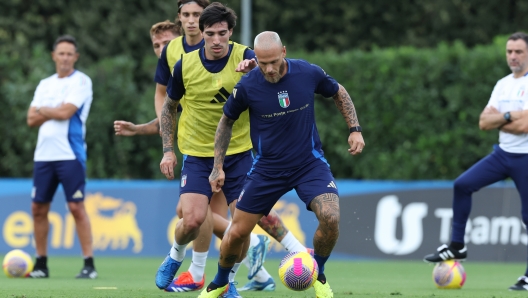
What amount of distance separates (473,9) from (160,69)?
15548 mm

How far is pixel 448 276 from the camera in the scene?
397 inches

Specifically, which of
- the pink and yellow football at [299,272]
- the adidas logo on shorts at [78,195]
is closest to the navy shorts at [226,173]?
the pink and yellow football at [299,272]

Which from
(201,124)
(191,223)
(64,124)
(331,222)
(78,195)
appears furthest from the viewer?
(64,124)

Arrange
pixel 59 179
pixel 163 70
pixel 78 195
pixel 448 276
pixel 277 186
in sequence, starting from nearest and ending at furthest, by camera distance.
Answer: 1. pixel 277 186
2. pixel 163 70
3. pixel 448 276
4. pixel 78 195
5. pixel 59 179

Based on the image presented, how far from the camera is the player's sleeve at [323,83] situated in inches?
318

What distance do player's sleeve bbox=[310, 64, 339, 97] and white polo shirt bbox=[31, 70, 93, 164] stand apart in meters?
4.46

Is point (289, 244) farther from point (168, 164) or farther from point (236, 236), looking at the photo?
point (168, 164)

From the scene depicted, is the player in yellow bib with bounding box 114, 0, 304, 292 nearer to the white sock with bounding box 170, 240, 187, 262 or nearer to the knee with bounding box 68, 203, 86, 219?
the white sock with bounding box 170, 240, 187, 262

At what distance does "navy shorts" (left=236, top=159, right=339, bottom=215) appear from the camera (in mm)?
7984

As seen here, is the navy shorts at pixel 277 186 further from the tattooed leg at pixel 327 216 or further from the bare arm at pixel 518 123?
the bare arm at pixel 518 123

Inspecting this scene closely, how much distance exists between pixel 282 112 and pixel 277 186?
2.12ft

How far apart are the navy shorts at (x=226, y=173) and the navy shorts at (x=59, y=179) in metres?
2.89

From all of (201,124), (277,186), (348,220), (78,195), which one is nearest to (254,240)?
(201,124)

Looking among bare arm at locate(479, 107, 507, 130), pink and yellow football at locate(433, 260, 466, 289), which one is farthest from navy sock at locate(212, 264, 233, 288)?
bare arm at locate(479, 107, 507, 130)
